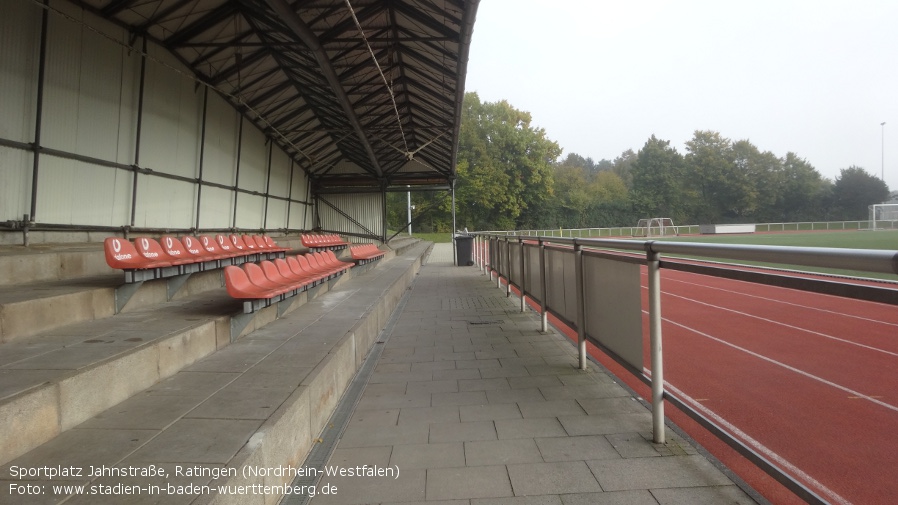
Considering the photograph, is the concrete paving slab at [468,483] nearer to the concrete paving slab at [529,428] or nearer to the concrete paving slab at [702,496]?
the concrete paving slab at [529,428]

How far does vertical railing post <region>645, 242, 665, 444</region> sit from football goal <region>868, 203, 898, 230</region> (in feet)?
123

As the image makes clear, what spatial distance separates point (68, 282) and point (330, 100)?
12.1m

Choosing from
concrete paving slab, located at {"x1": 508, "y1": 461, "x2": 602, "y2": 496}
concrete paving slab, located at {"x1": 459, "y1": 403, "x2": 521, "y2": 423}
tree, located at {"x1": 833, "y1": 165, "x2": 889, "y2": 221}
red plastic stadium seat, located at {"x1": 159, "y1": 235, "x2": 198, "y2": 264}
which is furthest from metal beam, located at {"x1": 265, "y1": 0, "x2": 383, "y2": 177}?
tree, located at {"x1": 833, "y1": 165, "x2": 889, "y2": 221}

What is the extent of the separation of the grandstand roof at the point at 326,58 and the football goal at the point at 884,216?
91.3 ft

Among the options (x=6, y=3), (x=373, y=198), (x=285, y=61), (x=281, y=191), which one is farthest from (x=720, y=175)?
(x=6, y=3)

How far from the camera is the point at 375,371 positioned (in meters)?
5.19

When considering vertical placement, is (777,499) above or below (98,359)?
below

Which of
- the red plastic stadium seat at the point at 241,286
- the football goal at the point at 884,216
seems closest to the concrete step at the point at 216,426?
the red plastic stadium seat at the point at 241,286

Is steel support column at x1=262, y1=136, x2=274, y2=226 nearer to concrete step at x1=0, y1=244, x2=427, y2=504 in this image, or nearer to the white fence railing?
concrete step at x1=0, y1=244, x2=427, y2=504

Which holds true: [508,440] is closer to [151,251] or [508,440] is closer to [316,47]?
[151,251]

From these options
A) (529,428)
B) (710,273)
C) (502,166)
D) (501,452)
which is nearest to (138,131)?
(529,428)

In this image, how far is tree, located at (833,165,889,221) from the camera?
38281mm

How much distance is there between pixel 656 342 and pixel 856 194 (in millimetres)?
46728

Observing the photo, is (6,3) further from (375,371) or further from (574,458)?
(574,458)
